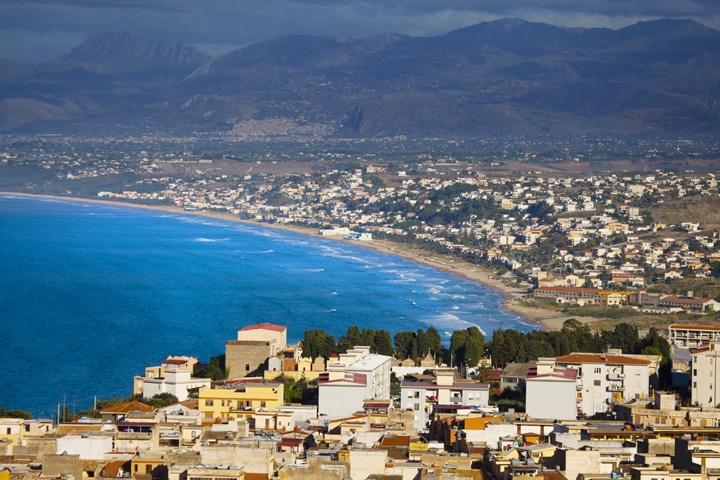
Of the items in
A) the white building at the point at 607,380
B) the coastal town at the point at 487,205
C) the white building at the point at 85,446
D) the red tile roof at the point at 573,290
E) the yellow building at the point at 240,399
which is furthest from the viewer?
the coastal town at the point at 487,205

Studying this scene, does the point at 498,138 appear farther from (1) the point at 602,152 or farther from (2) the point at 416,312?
(2) the point at 416,312

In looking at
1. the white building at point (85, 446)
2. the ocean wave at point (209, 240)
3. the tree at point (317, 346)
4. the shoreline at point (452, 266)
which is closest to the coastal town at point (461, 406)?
the white building at point (85, 446)

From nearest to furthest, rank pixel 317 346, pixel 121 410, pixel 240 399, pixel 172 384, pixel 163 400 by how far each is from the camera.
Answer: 1. pixel 121 410
2. pixel 240 399
3. pixel 163 400
4. pixel 172 384
5. pixel 317 346

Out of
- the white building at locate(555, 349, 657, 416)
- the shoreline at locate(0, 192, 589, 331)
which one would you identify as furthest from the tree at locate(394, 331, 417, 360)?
the shoreline at locate(0, 192, 589, 331)

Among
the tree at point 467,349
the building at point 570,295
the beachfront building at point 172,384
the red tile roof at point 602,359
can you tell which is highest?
the building at point 570,295

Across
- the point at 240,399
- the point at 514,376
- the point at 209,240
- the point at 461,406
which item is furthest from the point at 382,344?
the point at 209,240

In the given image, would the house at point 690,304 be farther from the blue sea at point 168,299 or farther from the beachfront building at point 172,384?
the beachfront building at point 172,384

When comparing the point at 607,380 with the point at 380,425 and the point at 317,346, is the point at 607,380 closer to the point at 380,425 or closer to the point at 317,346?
the point at 317,346

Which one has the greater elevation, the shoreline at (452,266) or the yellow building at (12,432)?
the shoreline at (452,266)

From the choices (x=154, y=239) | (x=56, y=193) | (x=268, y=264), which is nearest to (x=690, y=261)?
(x=268, y=264)
